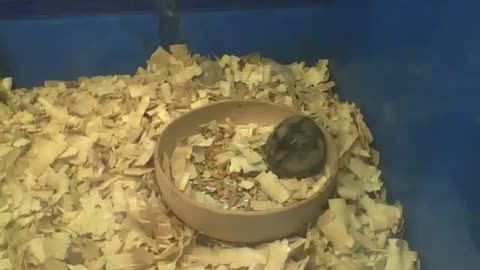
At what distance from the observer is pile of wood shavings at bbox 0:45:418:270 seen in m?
1.20

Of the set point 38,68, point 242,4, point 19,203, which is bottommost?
point 19,203

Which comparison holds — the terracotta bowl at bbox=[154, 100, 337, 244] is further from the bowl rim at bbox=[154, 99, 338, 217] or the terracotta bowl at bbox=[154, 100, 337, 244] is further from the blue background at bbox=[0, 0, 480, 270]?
the blue background at bbox=[0, 0, 480, 270]

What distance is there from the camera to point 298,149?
4.14 feet

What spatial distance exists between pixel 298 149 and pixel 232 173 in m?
0.11

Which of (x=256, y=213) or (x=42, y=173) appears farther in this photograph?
(x=42, y=173)

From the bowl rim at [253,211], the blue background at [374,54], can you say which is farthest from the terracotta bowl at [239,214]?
the blue background at [374,54]

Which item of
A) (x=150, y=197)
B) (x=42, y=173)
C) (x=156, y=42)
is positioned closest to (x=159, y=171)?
(x=150, y=197)

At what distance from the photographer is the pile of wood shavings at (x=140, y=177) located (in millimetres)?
1195

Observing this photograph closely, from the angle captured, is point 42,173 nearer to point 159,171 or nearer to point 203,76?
point 159,171

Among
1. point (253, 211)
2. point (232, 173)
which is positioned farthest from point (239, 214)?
point (232, 173)

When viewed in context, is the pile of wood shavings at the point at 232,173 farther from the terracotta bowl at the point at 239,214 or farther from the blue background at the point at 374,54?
the blue background at the point at 374,54

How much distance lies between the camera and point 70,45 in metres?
1.47

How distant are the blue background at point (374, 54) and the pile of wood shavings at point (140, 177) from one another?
31 millimetres

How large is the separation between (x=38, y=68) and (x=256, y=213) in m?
0.56
